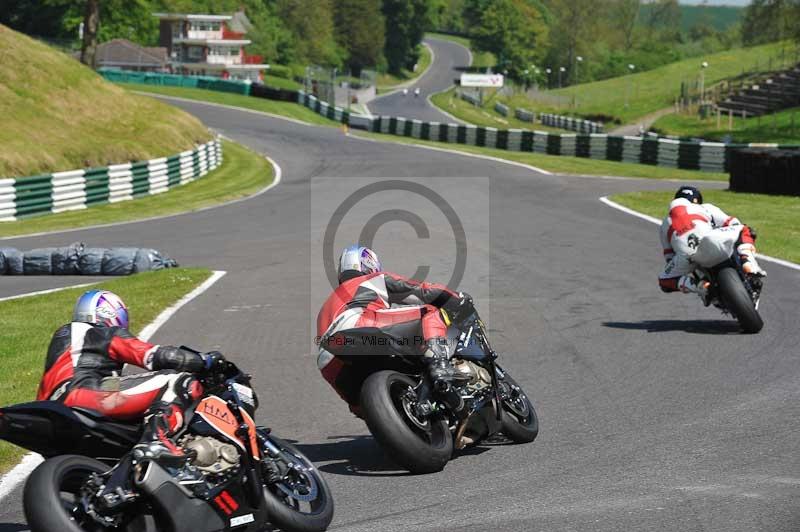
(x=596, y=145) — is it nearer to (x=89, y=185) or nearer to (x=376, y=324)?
(x=89, y=185)

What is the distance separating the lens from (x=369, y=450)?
27.4 ft

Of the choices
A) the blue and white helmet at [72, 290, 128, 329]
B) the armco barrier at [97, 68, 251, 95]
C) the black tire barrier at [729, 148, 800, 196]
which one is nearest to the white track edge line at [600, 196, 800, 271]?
the black tire barrier at [729, 148, 800, 196]

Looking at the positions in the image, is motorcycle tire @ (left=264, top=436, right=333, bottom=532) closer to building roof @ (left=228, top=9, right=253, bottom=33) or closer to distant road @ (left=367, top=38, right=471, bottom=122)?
distant road @ (left=367, top=38, right=471, bottom=122)

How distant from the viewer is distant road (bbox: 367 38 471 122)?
101906 millimetres

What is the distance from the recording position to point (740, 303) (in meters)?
12.1

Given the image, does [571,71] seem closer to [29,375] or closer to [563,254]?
[563,254]

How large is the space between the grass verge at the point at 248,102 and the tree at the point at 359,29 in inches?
3134

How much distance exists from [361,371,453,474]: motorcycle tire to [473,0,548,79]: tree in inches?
6980

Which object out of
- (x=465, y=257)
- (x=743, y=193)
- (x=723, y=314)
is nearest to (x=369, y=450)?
(x=723, y=314)

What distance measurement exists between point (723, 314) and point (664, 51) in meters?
154

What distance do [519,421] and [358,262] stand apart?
169cm

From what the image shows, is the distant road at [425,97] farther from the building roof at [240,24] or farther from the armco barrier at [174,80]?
the building roof at [240,24]

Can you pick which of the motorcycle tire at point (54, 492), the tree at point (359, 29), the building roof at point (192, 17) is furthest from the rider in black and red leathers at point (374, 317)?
the tree at point (359, 29)

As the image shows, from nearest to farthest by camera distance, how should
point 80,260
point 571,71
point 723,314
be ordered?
point 723,314, point 80,260, point 571,71
